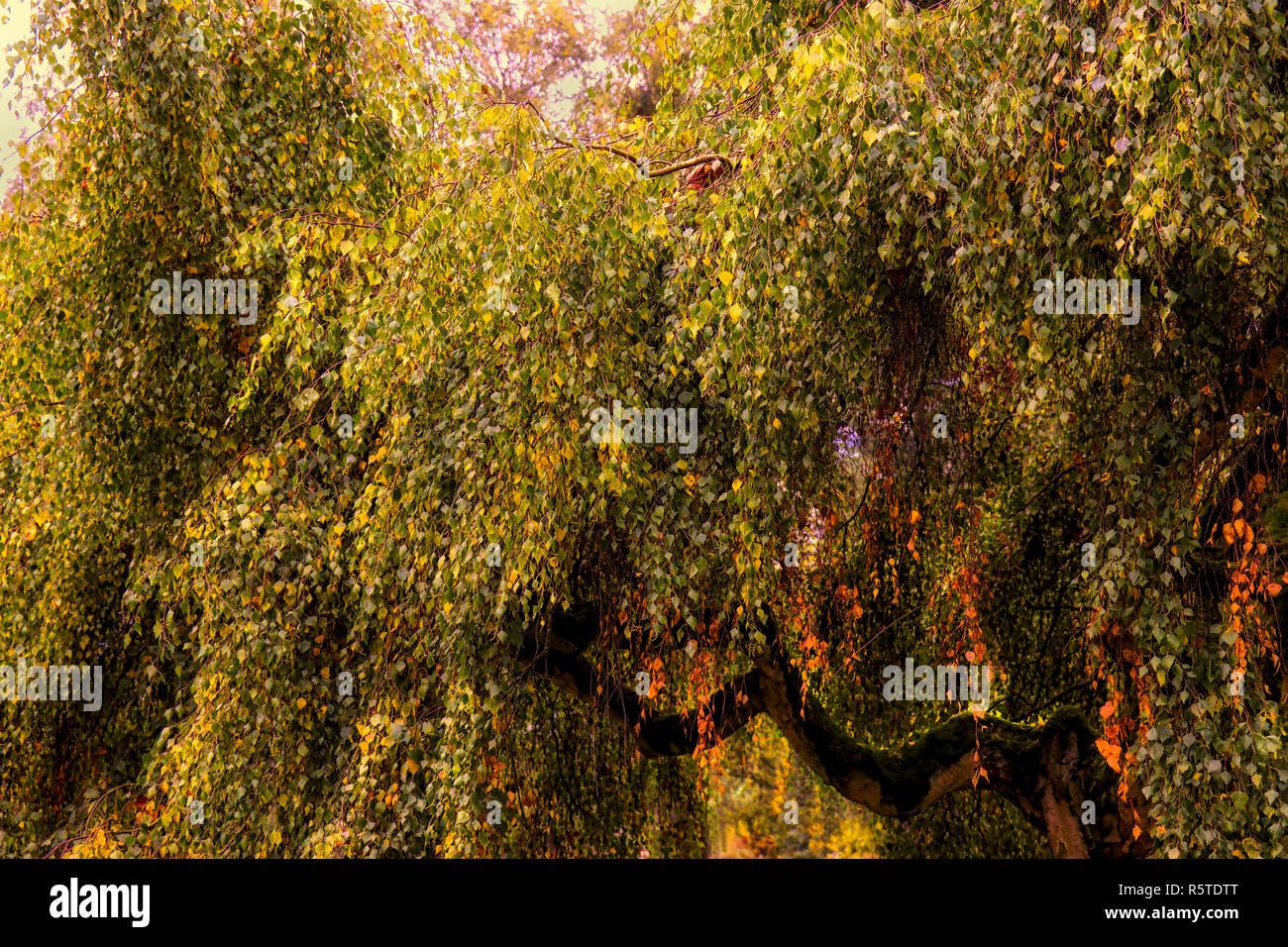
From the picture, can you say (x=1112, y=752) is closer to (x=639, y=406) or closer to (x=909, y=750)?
(x=639, y=406)

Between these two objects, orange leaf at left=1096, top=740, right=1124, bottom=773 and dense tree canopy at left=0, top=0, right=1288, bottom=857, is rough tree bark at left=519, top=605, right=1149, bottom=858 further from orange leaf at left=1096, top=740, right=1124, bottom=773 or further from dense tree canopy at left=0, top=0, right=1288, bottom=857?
orange leaf at left=1096, top=740, right=1124, bottom=773

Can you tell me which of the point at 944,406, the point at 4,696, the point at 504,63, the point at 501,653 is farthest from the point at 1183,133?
the point at 504,63

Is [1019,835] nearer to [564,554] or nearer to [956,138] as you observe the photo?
[564,554]

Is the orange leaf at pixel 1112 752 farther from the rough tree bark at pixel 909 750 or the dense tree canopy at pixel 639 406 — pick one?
the rough tree bark at pixel 909 750

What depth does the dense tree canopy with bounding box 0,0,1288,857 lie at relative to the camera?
278 centimetres

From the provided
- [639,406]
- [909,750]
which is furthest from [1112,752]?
[909,750]

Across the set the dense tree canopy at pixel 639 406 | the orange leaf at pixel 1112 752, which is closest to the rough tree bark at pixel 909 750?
the dense tree canopy at pixel 639 406

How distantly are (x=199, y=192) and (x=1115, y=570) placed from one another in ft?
11.4

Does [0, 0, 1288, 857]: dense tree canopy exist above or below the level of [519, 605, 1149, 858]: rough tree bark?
above

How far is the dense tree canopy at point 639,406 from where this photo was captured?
9.12 ft

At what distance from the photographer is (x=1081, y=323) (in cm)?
287

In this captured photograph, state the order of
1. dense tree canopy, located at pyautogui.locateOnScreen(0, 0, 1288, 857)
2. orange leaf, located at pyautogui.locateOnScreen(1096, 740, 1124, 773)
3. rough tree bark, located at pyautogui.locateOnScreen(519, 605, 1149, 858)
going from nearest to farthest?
dense tree canopy, located at pyautogui.locateOnScreen(0, 0, 1288, 857) → orange leaf, located at pyautogui.locateOnScreen(1096, 740, 1124, 773) → rough tree bark, located at pyautogui.locateOnScreen(519, 605, 1149, 858)

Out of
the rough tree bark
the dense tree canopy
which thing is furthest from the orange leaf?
the rough tree bark

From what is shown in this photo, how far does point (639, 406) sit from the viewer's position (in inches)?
123
